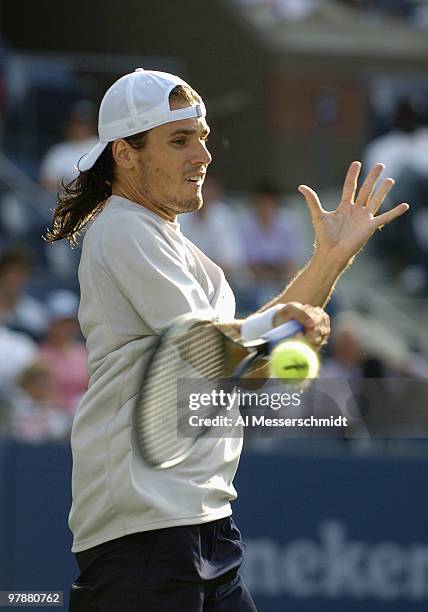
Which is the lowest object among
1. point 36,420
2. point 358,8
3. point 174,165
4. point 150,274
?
point 36,420

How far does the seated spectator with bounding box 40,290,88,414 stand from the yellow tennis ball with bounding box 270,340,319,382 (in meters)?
3.59

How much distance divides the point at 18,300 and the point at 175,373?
15.4 ft

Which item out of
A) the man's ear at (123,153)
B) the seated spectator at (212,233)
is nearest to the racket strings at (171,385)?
the man's ear at (123,153)

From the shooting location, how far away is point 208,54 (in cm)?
1280

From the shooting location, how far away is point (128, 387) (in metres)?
3.13

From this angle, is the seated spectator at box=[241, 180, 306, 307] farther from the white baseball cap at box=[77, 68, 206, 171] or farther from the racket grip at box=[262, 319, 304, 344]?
the racket grip at box=[262, 319, 304, 344]

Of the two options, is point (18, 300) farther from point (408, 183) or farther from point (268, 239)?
point (408, 183)

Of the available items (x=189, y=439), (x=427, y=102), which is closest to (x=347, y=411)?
(x=189, y=439)

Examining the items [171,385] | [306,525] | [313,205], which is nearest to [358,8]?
[306,525]

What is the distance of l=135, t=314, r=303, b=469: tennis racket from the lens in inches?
120

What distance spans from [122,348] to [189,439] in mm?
270

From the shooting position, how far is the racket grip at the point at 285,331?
9.57ft

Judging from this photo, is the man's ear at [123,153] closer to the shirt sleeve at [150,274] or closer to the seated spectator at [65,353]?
the shirt sleeve at [150,274]

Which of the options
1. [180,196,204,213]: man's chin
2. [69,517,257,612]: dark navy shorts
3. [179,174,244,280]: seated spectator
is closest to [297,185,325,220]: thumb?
[180,196,204,213]: man's chin
